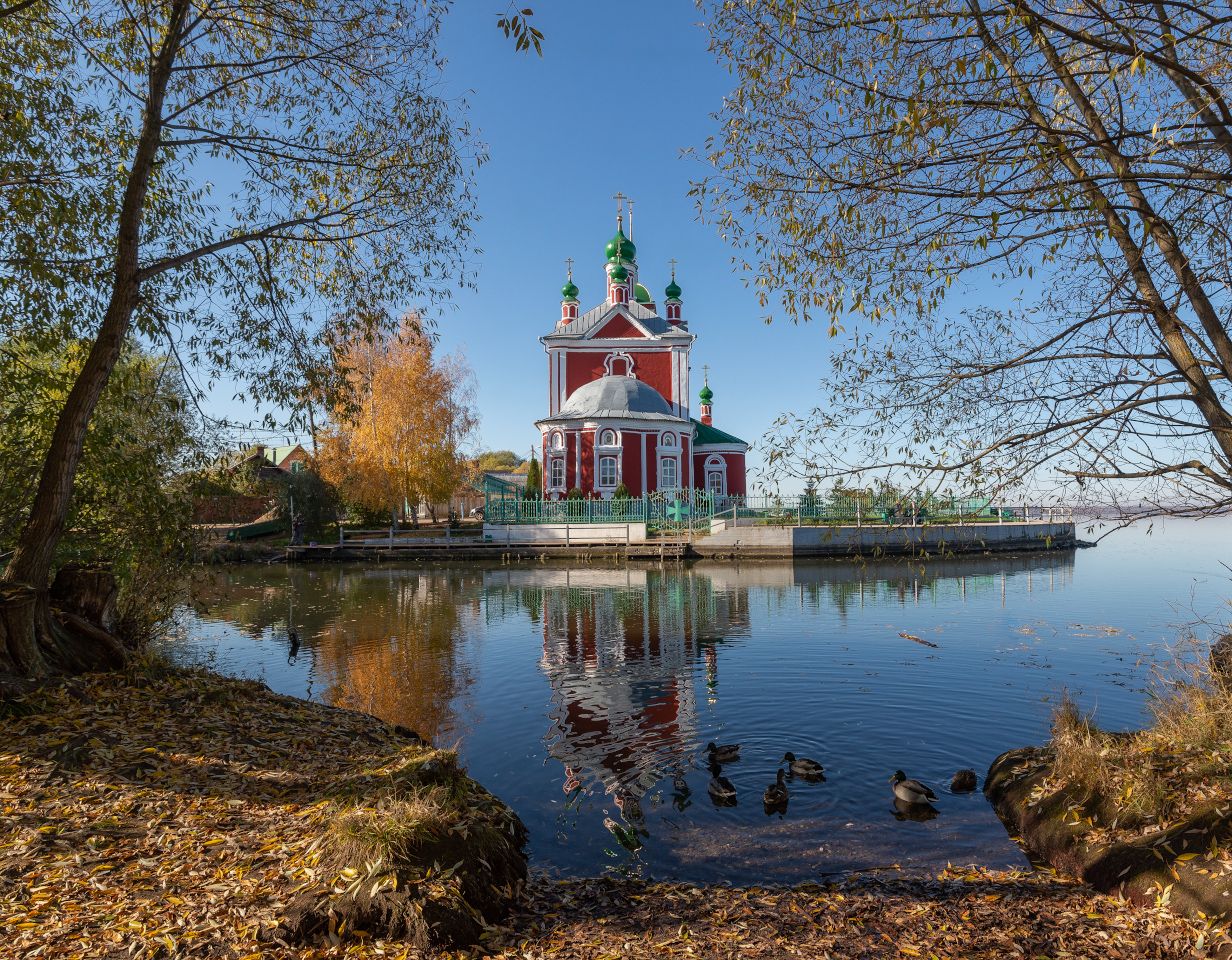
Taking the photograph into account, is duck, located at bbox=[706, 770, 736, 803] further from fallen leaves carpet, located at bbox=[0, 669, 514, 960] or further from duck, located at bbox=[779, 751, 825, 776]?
fallen leaves carpet, located at bbox=[0, 669, 514, 960]

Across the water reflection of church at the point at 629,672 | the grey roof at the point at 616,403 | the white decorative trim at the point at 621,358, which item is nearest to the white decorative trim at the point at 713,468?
the grey roof at the point at 616,403

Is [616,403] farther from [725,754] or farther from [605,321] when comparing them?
[725,754]

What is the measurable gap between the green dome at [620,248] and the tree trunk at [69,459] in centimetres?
Answer: 3532

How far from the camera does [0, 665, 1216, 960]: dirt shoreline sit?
3301 millimetres

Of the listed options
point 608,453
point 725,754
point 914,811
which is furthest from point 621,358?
point 914,811

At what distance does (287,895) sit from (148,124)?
612 centimetres

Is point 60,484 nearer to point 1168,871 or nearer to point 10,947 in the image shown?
point 10,947

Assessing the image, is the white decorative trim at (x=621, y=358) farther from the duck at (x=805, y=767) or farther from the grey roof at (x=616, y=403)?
the duck at (x=805, y=767)

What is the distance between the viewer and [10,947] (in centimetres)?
300

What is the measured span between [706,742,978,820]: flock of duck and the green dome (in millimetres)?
36525

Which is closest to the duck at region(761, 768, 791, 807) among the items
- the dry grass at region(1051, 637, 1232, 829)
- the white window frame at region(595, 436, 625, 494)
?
the dry grass at region(1051, 637, 1232, 829)

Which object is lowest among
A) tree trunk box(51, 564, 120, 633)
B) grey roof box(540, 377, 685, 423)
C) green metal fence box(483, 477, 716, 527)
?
tree trunk box(51, 564, 120, 633)

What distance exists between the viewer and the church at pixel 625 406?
33.0 metres

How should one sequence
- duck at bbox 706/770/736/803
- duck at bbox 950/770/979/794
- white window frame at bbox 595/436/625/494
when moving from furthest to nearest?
1. white window frame at bbox 595/436/625/494
2. duck at bbox 950/770/979/794
3. duck at bbox 706/770/736/803
